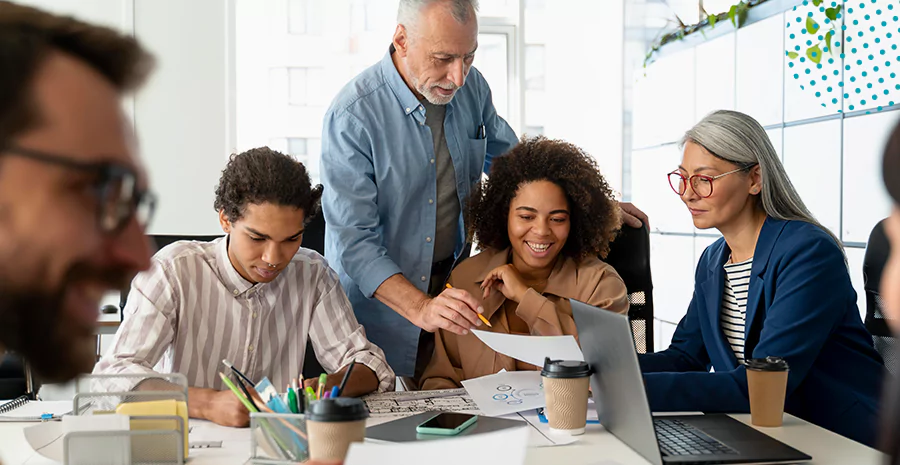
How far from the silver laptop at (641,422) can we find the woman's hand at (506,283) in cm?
58

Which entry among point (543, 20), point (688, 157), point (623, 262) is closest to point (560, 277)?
point (623, 262)

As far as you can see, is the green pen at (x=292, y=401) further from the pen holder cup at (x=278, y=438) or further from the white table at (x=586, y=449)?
the white table at (x=586, y=449)

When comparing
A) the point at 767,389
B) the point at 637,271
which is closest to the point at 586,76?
the point at 637,271

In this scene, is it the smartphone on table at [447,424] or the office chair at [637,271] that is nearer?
the smartphone on table at [447,424]

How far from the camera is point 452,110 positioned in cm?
244

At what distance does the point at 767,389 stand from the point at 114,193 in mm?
1293

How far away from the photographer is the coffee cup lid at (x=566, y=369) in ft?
4.80

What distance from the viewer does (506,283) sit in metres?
2.18

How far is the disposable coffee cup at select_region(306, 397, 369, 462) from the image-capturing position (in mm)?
1097

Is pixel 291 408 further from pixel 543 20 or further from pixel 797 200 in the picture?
pixel 543 20

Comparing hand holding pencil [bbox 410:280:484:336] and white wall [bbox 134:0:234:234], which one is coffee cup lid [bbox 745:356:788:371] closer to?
hand holding pencil [bbox 410:280:484:336]

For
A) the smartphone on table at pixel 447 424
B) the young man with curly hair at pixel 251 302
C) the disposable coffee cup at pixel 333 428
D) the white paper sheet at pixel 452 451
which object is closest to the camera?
the white paper sheet at pixel 452 451

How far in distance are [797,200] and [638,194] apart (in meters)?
3.22

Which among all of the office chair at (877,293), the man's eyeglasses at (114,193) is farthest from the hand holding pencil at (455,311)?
the man's eyeglasses at (114,193)
